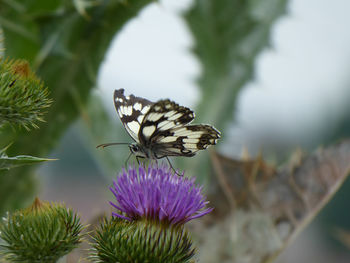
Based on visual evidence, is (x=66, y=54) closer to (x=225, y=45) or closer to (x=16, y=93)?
(x=16, y=93)

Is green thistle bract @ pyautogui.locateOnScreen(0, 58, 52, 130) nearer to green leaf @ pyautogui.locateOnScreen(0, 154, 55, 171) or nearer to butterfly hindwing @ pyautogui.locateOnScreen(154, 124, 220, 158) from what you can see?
green leaf @ pyautogui.locateOnScreen(0, 154, 55, 171)

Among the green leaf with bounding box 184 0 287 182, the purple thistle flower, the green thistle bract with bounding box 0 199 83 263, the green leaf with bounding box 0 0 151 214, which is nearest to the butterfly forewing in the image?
the purple thistle flower

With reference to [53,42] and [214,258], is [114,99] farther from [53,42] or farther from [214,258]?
[214,258]

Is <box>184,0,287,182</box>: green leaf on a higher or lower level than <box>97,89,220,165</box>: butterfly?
higher

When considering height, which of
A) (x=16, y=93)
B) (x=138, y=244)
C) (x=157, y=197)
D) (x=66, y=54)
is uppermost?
(x=66, y=54)

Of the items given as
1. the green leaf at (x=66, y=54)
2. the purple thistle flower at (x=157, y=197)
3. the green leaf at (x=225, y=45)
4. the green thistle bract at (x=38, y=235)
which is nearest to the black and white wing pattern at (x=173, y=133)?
the purple thistle flower at (x=157, y=197)

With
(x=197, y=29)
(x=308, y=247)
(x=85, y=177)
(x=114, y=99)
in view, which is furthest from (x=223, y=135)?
(x=85, y=177)

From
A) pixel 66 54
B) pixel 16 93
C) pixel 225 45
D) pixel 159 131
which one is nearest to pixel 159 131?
pixel 159 131
